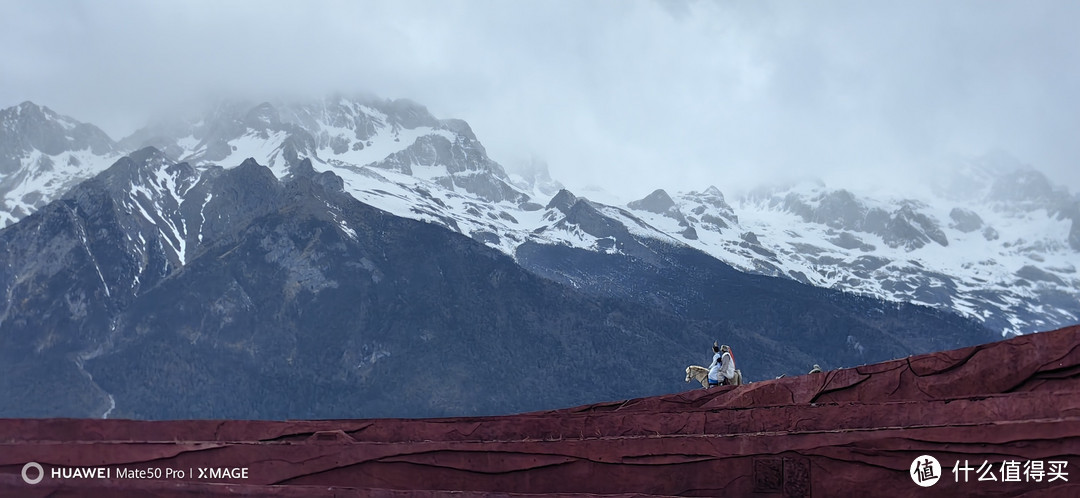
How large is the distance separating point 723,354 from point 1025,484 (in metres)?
12.3

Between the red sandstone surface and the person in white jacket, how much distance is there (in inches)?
A: 306

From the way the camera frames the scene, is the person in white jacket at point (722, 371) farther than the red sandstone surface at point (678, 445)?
Yes

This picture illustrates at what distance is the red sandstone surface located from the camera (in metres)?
11.3

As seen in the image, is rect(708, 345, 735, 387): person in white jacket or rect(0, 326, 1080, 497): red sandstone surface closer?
rect(0, 326, 1080, 497): red sandstone surface

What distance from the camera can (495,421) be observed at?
14016 millimetres

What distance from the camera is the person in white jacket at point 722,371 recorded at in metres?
22.9

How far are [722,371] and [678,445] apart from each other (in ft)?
34.9

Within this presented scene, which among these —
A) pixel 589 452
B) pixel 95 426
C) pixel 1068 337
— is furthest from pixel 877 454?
pixel 95 426

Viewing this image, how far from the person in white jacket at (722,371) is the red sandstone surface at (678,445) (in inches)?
306

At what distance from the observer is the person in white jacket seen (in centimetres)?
2288

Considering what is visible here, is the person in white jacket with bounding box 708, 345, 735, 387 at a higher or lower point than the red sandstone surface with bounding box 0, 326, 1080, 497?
higher

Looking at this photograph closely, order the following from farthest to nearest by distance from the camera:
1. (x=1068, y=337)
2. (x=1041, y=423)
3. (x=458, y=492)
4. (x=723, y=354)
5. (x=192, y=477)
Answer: (x=723, y=354) < (x=192, y=477) < (x=458, y=492) < (x=1068, y=337) < (x=1041, y=423)

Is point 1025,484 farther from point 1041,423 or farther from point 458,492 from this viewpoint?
point 458,492

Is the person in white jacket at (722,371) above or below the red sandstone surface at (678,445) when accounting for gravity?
above
